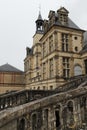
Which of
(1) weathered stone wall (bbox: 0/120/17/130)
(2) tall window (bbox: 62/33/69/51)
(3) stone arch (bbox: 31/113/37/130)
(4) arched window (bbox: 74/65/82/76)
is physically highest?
(2) tall window (bbox: 62/33/69/51)

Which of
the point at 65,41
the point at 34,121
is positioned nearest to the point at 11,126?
the point at 34,121

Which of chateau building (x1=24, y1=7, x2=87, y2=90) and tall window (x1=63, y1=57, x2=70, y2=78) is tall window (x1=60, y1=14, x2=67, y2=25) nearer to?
chateau building (x1=24, y1=7, x2=87, y2=90)

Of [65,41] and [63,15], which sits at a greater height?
[63,15]

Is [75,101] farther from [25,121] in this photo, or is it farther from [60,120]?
[25,121]

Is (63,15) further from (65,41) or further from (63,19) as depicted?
(65,41)

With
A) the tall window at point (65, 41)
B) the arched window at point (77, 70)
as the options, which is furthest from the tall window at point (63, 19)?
the arched window at point (77, 70)

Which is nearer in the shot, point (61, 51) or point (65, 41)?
point (61, 51)

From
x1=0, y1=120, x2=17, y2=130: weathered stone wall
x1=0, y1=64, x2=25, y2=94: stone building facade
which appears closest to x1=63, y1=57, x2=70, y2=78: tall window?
x1=0, y1=120, x2=17, y2=130: weathered stone wall

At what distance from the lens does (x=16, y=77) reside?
61.5 metres

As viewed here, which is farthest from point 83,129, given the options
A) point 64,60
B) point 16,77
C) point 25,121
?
point 16,77

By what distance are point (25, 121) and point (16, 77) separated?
179 ft

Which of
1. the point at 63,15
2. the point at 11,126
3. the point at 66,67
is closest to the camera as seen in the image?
the point at 11,126

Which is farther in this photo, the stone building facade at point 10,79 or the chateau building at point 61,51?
the stone building facade at point 10,79

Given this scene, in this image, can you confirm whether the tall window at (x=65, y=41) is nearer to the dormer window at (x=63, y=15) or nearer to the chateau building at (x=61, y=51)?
the chateau building at (x=61, y=51)
